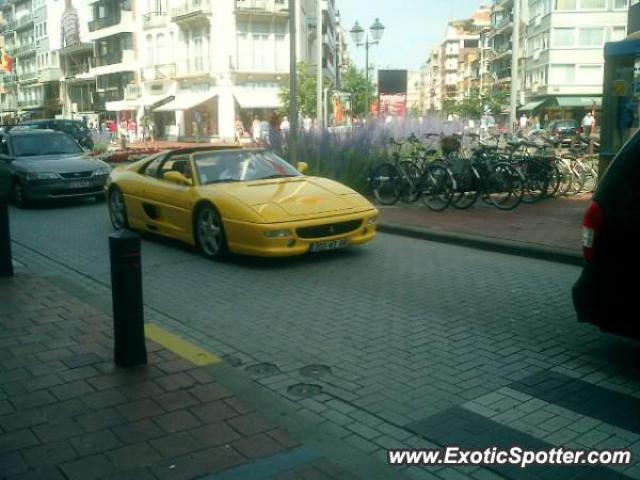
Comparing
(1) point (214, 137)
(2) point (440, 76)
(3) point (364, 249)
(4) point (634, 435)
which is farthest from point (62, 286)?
(2) point (440, 76)

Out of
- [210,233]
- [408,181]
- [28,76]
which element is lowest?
[210,233]

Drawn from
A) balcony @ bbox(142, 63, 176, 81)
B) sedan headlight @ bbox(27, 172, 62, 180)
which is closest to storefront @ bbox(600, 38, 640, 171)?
sedan headlight @ bbox(27, 172, 62, 180)

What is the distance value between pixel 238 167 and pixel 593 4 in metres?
61.9

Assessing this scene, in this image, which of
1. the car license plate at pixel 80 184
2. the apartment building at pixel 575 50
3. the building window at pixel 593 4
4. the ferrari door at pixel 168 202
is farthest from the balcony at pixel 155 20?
the ferrari door at pixel 168 202

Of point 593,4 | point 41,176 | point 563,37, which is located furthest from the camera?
point 563,37

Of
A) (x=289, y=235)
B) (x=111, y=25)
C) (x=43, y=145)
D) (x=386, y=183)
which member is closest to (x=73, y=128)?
(x=43, y=145)

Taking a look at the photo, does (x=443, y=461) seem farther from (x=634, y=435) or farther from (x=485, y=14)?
(x=485, y=14)

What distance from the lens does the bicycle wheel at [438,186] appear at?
12641mm

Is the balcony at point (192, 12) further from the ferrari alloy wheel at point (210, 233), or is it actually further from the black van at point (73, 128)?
the ferrari alloy wheel at point (210, 233)

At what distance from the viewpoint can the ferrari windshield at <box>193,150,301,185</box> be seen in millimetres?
9352

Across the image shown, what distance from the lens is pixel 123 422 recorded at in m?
3.95

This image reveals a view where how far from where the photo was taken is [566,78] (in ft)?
212

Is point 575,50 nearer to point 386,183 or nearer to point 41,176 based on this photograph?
point 386,183

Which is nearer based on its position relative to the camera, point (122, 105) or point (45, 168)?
point (45, 168)
